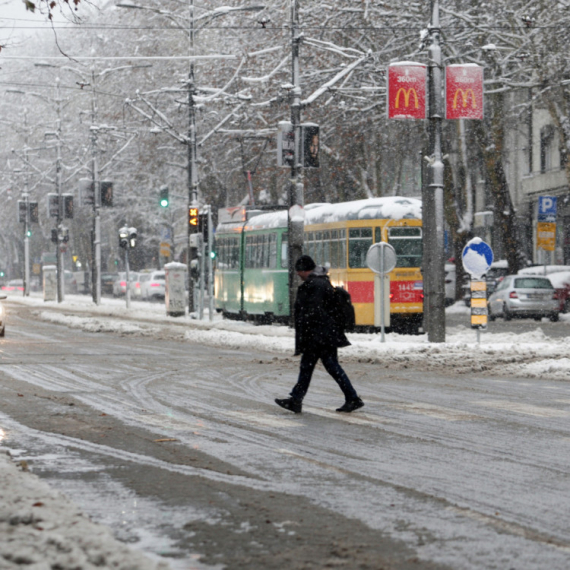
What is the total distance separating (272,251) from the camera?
1382 inches

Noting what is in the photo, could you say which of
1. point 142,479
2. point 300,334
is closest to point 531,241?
point 300,334

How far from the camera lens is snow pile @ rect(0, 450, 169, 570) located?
560cm

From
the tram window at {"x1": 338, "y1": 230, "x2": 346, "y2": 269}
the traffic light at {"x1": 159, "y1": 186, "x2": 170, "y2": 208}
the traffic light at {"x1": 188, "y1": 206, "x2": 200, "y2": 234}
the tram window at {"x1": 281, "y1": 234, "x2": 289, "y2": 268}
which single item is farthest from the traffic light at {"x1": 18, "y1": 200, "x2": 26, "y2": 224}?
the tram window at {"x1": 338, "y1": 230, "x2": 346, "y2": 269}

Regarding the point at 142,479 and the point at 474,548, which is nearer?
the point at 474,548

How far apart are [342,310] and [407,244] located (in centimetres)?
1805

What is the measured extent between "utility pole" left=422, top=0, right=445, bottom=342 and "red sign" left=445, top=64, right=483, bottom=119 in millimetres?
163

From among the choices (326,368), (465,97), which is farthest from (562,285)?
(326,368)

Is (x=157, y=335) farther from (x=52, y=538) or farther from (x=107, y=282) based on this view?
(x=107, y=282)

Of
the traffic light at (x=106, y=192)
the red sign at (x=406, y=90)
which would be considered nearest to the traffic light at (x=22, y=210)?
the traffic light at (x=106, y=192)

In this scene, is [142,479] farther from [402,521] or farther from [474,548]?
[474,548]

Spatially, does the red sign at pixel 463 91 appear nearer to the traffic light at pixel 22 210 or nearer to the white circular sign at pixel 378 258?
the white circular sign at pixel 378 258

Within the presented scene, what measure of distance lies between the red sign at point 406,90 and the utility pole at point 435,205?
31cm

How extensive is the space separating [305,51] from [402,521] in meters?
32.7

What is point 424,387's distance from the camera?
52.3 ft
